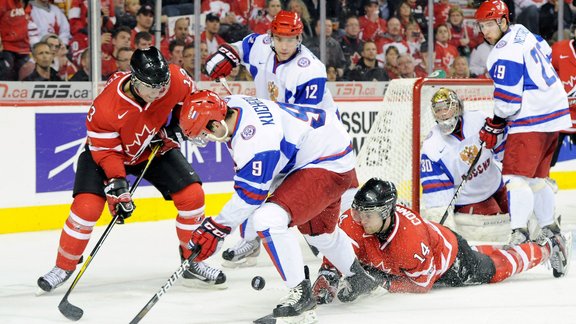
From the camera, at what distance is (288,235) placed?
331 centimetres

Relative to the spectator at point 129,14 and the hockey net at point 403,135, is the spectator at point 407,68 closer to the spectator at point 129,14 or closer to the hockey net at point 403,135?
the hockey net at point 403,135

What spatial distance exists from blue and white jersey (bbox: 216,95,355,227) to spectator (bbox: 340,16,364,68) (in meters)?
3.73

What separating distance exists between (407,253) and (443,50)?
4.43m

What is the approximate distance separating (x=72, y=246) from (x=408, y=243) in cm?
133

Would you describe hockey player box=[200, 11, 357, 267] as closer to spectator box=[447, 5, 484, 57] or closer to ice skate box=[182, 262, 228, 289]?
ice skate box=[182, 262, 228, 289]

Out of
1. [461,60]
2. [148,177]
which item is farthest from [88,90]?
[461,60]

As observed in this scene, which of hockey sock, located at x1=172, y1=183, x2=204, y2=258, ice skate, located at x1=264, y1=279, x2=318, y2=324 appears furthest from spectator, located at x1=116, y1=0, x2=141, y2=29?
ice skate, located at x1=264, y1=279, x2=318, y2=324

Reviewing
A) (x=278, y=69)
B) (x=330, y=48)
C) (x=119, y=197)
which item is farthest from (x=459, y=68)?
(x=119, y=197)

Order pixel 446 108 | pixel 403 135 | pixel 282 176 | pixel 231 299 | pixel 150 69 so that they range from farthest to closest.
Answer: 1. pixel 403 135
2. pixel 446 108
3. pixel 231 299
4. pixel 150 69
5. pixel 282 176

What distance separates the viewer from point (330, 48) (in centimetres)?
713

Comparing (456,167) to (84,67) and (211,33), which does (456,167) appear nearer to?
(211,33)

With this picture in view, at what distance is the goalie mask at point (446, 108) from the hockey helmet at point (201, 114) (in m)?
1.97

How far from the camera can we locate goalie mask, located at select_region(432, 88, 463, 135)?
196 inches

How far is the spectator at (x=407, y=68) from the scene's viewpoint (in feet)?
24.7
